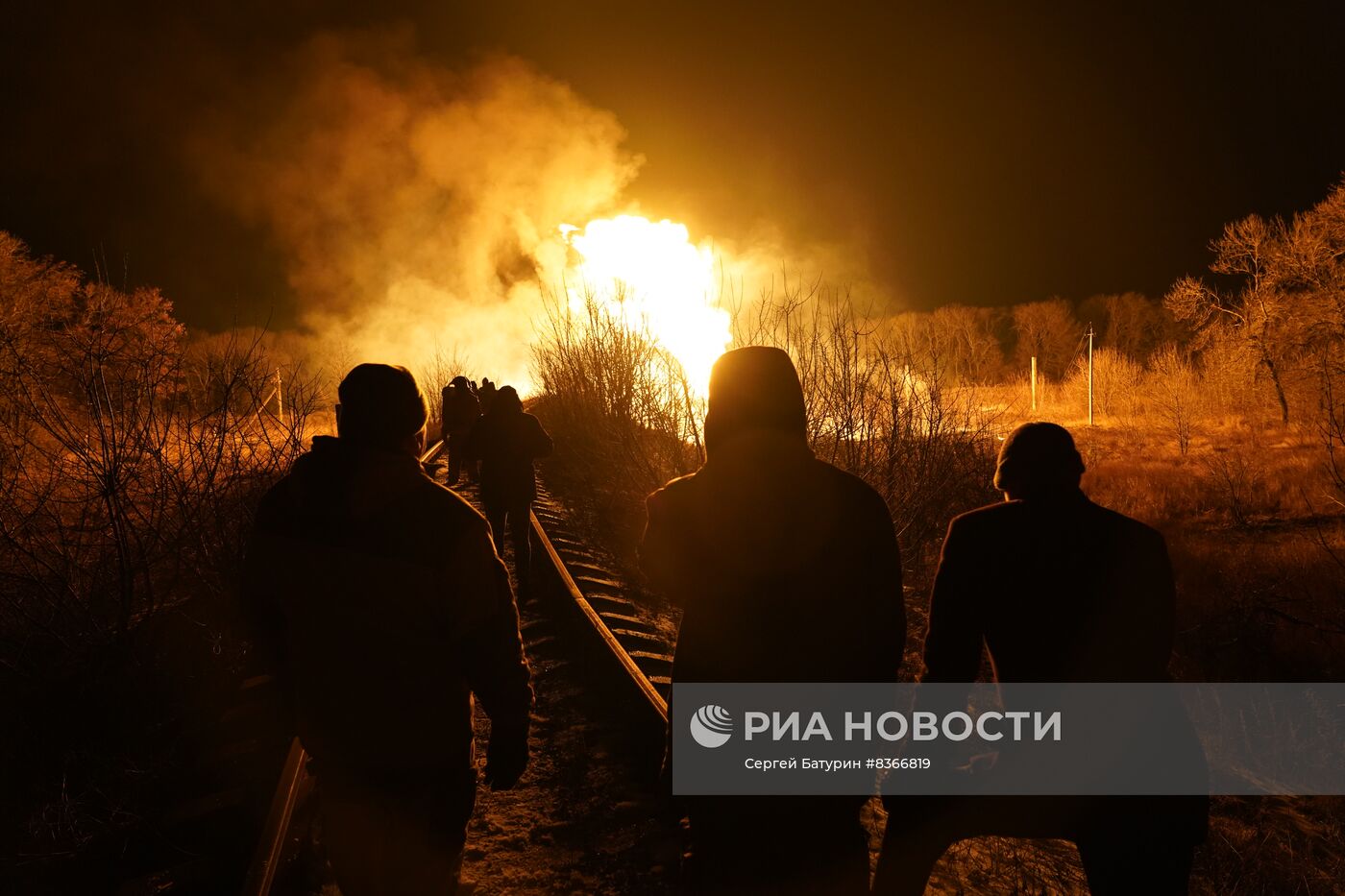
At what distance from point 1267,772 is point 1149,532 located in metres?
4.68

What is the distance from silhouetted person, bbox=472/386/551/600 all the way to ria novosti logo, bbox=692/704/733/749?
18.3 ft

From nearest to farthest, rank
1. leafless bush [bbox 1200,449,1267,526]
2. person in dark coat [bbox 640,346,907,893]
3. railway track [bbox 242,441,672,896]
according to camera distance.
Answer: person in dark coat [bbox 640,346,907,893]
railway track [bbox 242,441,672,896]
leafless bush [bbox 1200,449,1267,526]

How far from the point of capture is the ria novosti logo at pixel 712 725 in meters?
2.16

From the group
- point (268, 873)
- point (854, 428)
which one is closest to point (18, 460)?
point (268, 873)

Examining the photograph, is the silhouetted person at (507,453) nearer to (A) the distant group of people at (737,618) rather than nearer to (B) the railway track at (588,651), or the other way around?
(B) the railway track at (588,651)

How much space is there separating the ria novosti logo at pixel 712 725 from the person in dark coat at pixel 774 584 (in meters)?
0.15

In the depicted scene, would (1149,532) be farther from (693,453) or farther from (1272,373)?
(1272,373)

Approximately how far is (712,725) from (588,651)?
371cm

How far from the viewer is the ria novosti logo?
2158mm

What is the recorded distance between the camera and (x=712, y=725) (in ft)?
7.18

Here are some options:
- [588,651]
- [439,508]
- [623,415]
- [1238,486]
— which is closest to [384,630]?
[439,508]

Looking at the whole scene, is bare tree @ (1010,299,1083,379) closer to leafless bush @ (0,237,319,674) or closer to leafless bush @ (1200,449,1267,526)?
leafless bush @ (1200,449,1267,526)

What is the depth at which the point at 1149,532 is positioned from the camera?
2.30 meters

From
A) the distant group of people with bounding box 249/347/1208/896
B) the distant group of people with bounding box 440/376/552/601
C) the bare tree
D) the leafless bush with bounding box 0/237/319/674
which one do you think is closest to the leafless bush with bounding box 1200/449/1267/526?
the distant group of people with bounding box 440/376/552/601
